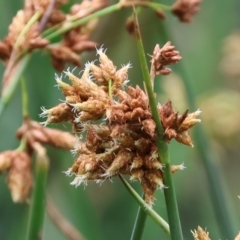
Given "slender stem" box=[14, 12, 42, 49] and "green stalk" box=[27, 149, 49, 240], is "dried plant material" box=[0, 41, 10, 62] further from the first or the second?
"green stalk" box=[27, 149, 49, 240]

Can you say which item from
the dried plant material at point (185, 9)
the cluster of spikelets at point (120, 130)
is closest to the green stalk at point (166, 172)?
the cluster of spikelets at point (120, 130)

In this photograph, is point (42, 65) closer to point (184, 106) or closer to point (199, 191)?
point (184, 106)

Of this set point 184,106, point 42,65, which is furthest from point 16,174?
point 184,106

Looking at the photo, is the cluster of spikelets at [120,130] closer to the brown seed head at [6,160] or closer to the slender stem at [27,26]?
the brown seed head at [6,160]

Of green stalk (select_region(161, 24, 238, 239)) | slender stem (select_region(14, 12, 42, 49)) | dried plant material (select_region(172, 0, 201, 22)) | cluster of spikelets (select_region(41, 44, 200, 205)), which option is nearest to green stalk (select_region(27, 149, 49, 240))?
cluster of spikelets (select_region(41, 44, 200, 205))

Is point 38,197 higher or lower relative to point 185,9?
lower

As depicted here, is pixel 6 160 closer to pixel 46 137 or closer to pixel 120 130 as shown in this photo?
pixel 46 137

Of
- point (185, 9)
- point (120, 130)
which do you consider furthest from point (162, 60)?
point (185, 9)
